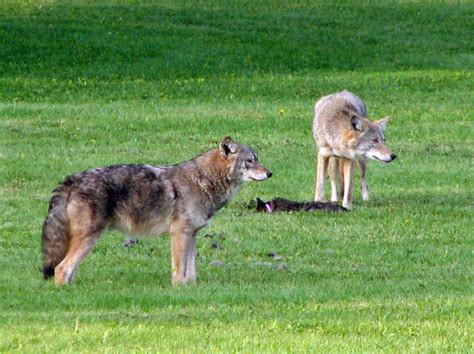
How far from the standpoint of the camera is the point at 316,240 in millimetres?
16172

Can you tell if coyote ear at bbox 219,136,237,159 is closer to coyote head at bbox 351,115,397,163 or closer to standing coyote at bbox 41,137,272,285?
standing coyote at bbox 41,137,272,285

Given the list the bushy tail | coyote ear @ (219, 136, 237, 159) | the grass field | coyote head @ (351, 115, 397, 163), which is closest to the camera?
the grass field

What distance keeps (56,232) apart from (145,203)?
1.07m

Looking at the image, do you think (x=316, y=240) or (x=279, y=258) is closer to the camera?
(x=279, y=258)

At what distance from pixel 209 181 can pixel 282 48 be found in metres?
23.8

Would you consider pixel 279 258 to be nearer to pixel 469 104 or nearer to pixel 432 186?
pixel 432 186

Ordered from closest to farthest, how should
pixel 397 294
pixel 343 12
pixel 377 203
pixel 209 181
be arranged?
pixel 397 294, pixel 209 181, pixel 377 203, pixel 343 12

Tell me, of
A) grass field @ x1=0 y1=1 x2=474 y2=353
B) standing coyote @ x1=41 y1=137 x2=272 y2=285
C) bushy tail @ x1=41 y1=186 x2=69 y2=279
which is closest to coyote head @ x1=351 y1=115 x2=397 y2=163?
grass field @ x1=0 y1=1 x2=474 y2=353

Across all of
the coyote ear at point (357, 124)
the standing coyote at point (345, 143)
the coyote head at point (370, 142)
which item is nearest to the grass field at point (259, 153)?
the standing coyote at point (345, 143)

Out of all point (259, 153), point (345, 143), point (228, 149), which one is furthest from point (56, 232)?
point (259, 153)

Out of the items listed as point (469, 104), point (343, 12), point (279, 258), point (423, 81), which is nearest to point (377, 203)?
point (279, 258)

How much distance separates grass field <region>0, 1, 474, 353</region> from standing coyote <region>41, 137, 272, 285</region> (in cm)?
39

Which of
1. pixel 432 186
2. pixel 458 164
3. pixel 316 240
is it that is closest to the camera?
pixel 316 240

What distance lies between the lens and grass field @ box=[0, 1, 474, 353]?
1086cm
